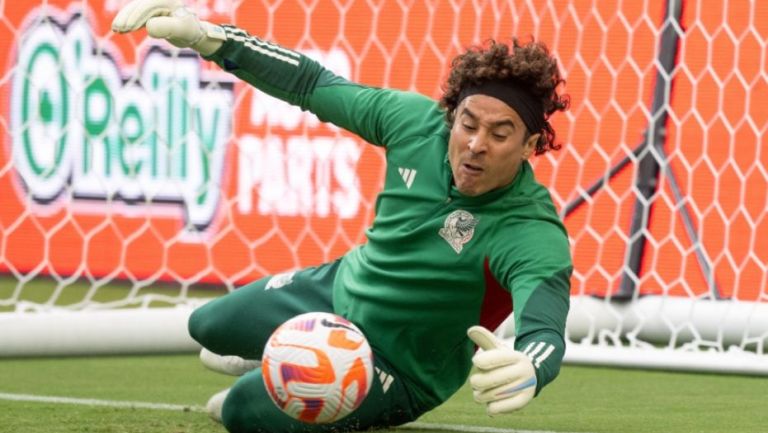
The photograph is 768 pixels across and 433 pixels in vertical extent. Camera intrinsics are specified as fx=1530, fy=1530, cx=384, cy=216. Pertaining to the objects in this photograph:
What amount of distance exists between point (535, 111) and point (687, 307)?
2.41 meters

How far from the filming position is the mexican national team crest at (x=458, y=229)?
11.4 ft

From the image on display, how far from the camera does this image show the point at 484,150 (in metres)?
3.38

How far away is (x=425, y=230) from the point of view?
139 inches

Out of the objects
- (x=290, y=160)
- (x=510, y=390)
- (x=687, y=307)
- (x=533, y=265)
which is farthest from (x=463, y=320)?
(x=290, y=160)

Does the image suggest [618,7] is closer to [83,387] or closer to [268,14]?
[268,14]

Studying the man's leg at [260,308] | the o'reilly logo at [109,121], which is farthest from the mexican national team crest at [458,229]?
the o'reilly logo at [109,121]

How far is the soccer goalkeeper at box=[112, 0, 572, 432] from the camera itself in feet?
11.1

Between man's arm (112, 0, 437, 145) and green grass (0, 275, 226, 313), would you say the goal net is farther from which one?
man's arm (112, 0, 437, 145)

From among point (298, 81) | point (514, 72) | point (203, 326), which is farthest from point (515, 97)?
point (203, 326)

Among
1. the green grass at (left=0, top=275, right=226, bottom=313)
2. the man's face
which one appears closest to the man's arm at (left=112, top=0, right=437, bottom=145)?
the man's face

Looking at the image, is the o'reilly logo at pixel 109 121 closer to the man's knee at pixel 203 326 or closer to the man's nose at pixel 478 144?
the man's knee at pixel 203 326

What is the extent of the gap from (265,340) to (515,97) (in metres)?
0.97

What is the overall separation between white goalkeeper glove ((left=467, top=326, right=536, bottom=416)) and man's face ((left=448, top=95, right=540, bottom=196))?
23.8 inches

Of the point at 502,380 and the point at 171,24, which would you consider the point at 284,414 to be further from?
the point at 171,24
